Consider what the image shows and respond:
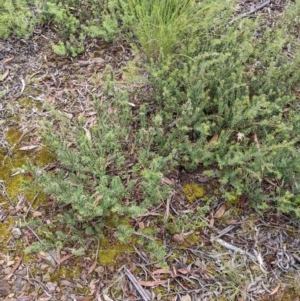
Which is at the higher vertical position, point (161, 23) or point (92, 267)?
point (161, 23)

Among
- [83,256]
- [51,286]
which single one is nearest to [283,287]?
[83,256]

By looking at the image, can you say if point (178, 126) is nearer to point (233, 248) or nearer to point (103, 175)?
point (103, 175)

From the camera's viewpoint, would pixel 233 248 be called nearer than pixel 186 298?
No

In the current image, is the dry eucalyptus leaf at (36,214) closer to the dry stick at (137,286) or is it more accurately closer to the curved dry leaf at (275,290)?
the dry stick at (137,286)

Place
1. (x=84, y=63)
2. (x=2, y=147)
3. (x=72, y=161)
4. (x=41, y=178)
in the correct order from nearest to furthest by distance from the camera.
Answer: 1. (x=41, y=178)
2. (x=72, y=161)
3. (x=2, y=147)
4. (x=84, y=63)

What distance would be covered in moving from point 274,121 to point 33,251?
4.99 ft

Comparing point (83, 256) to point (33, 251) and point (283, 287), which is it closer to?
point (33, 251)

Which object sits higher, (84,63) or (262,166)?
(84,63)

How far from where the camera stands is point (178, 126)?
2.35 meters

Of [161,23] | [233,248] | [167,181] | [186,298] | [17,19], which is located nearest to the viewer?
[186,298]

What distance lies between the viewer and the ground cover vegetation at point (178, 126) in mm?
2248

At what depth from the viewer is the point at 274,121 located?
2.38 meters

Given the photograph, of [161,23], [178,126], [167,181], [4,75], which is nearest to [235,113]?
[178,126]

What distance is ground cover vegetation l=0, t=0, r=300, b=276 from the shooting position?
2248mm
